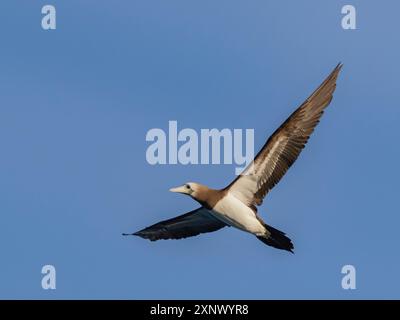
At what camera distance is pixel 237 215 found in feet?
143

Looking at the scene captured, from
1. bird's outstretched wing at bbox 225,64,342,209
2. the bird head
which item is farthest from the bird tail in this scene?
the bird head

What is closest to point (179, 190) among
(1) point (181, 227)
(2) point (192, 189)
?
(2) point (192, 189)

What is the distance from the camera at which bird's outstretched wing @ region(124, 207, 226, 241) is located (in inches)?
Answer: 1805

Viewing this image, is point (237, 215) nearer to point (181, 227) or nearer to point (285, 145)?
point (285, 145)

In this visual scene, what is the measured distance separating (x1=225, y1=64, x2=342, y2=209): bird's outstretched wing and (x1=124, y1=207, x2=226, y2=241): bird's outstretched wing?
2.07m

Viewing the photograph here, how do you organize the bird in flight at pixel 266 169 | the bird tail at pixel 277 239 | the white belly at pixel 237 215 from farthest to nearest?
the bird in flight at pixel 266 169 → the white belly at pixel 237 215 → the bird tail at pixel 277 239

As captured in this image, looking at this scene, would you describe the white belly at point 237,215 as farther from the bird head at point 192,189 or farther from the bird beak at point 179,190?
the bird beak at point 179,190

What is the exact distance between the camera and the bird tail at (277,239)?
43094 millimetres

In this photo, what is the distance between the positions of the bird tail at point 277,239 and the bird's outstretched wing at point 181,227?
2773mm

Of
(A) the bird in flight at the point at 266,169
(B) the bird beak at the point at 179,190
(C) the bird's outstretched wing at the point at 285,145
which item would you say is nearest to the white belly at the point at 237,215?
(A) the bird in flight at the point at 266,169
